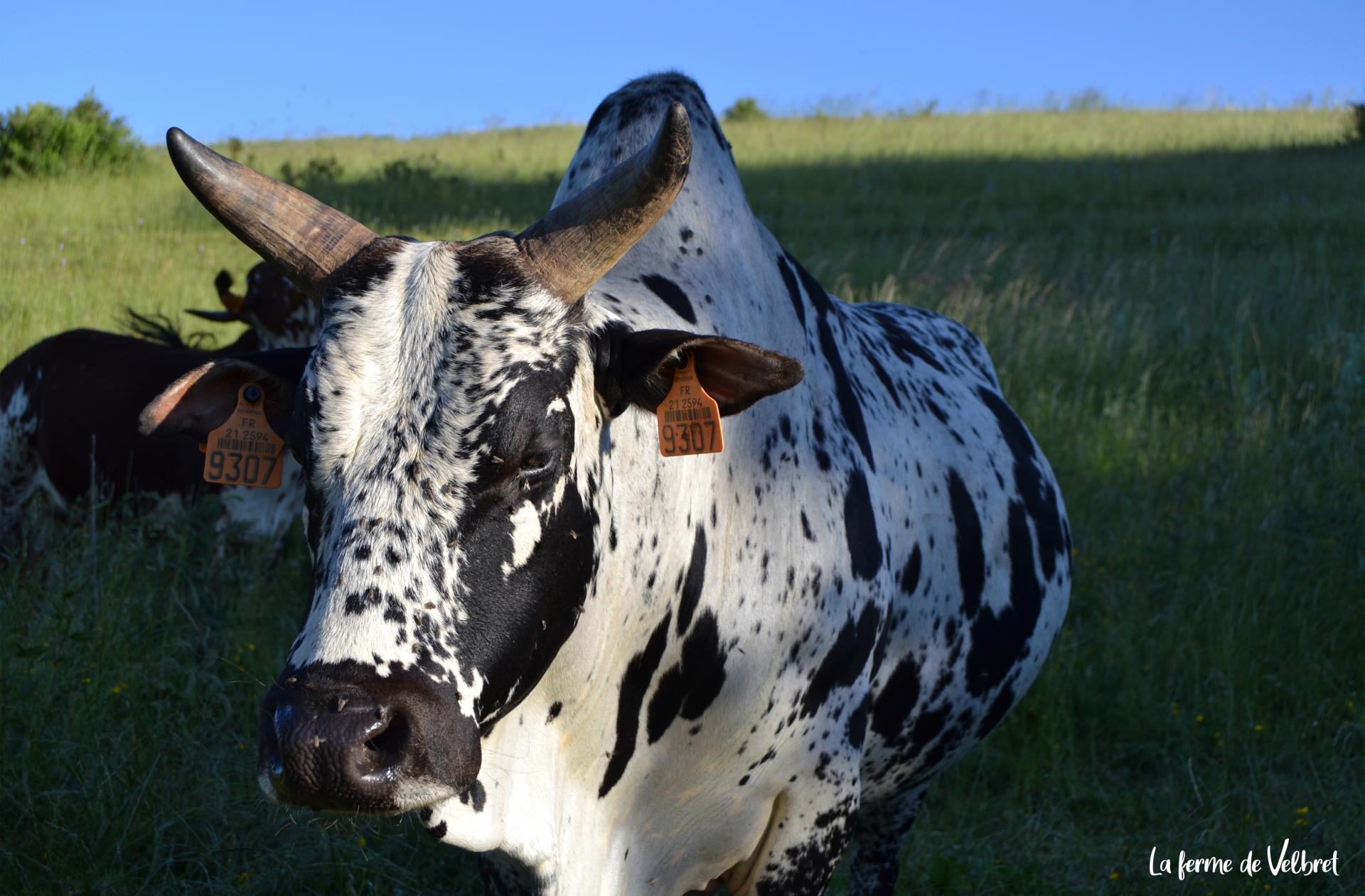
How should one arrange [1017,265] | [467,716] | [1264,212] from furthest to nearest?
[1264,212]
[1017,265]
[467,716]

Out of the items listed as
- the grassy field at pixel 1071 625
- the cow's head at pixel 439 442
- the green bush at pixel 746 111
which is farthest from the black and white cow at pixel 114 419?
the green bush at pixel 746 111

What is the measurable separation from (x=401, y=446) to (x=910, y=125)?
967 inches

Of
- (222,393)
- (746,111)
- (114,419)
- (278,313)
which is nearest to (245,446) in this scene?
(222,393)

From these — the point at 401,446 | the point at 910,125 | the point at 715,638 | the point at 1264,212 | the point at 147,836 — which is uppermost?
the point at 910,125

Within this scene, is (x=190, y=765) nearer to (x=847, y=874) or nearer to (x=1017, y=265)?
(x=847, y=874)

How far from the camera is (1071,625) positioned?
5.50 metres

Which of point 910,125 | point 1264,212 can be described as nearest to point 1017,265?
point 1264,212

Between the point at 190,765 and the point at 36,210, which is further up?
the point at 36,210

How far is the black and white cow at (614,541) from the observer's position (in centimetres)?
209

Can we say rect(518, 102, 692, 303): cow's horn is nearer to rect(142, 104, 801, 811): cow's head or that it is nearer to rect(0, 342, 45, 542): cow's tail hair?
rect(142, 104, 801, 811): cow's head

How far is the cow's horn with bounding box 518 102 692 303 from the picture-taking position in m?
2.33

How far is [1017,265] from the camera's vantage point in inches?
439

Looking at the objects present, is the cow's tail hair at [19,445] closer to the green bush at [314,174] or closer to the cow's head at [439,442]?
the cow's head at [439,442]

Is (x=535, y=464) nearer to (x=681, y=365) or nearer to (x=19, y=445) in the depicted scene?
(x=681, y=365)
